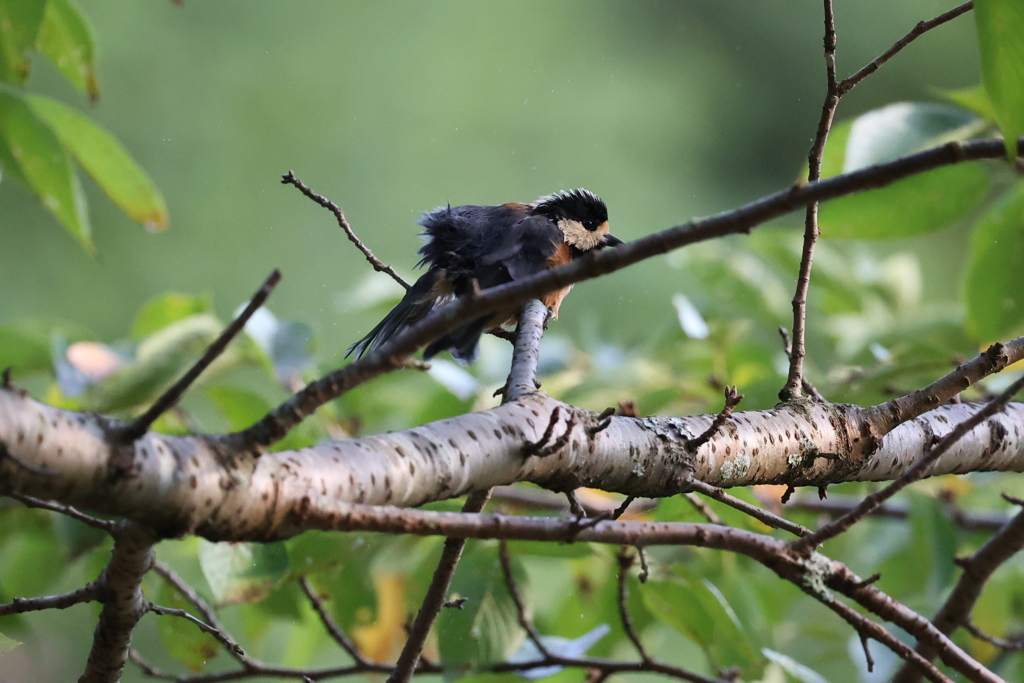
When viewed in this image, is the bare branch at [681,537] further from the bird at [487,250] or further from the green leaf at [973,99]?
the green leaf at [973,99]

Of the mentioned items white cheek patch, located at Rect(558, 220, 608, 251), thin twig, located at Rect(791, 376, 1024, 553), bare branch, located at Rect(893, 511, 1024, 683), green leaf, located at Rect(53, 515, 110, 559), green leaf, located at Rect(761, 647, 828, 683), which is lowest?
thin twig, located at Rect(791, 376, 1024, 553)

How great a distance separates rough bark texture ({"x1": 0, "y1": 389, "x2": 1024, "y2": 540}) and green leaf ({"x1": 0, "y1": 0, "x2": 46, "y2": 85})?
66 centimetres

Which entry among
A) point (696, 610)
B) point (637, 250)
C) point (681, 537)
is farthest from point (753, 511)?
point (696, 610)

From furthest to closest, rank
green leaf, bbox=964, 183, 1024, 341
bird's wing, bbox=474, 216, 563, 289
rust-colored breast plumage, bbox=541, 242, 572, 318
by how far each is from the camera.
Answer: rust-colored breast plumage, bbox=541, 242, 572, 318 < bird's wing, bbox=474, 216, 563, 289 < green leaf, bbox=964, 183, 1024, 341

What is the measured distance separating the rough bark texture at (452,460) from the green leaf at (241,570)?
449 millimetres

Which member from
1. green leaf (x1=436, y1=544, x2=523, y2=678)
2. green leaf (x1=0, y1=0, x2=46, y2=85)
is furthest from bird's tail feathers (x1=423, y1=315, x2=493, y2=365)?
green leaf (x1=0, y1=0, x2=46, y2=85)

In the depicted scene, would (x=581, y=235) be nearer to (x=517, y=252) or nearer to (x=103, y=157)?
(x=517, y=252)

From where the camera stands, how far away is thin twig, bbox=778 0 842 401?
0.96 meters

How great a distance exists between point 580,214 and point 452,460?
1.30 m

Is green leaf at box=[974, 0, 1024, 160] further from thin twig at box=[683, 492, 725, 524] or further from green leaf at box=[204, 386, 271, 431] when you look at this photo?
green leaf at box=[204, 386, 271, 431]

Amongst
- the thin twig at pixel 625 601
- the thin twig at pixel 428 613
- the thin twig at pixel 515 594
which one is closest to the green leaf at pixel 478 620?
the thin twig at pixel 515 594

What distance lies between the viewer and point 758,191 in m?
4.34

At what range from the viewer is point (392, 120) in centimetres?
439

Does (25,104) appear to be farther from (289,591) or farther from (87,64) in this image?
A: (289,591)
